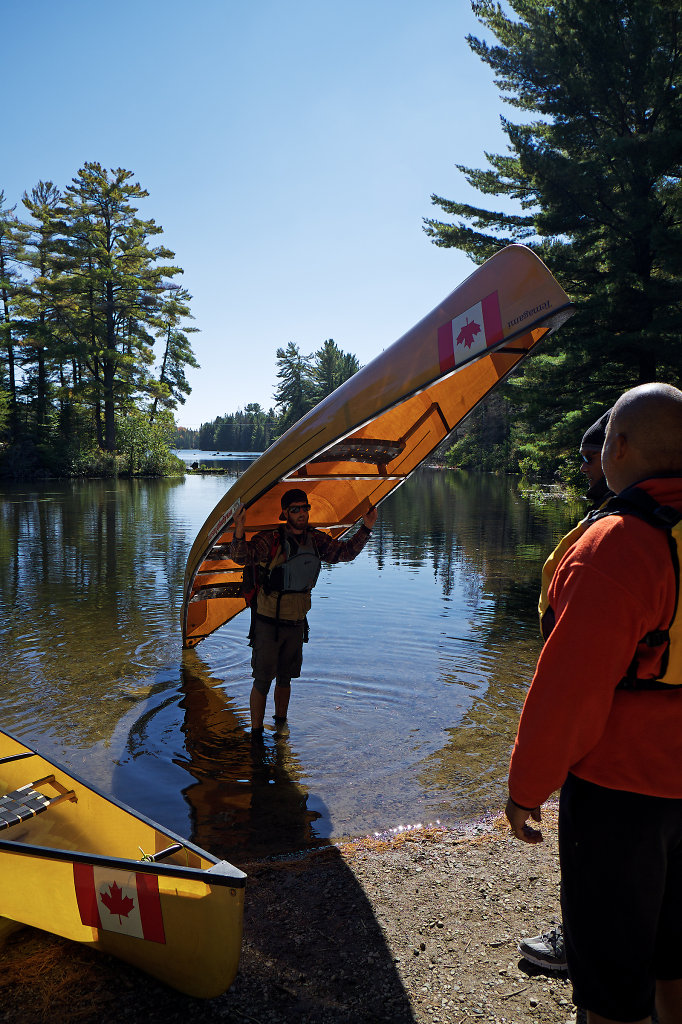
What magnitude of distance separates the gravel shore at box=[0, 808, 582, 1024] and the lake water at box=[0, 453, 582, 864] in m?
0.75

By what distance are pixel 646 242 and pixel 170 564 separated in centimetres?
1382

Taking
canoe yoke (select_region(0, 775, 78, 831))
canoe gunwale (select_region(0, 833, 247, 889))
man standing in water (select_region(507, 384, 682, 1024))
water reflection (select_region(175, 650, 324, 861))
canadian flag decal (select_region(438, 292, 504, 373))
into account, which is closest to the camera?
man standing in water (select_region(507, 384, 682, 1024))

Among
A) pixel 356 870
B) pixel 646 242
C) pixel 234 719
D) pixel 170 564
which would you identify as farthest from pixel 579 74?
pixel 356 870

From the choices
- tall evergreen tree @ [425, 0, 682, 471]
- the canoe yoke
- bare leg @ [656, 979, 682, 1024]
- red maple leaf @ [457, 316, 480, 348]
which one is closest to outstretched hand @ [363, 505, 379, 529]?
red maple leaf @ [457, 316, 480, 348]

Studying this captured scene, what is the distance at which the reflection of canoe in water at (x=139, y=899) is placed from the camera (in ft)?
8.68

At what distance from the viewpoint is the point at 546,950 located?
9.65 ft

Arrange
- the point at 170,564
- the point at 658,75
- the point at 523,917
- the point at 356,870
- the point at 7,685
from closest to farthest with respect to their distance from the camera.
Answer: the point at 523,917, the point at 356,870, the point at 7,685, the point at 170,564, the point at 658,75

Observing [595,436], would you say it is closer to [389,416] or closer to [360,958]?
[360,958]

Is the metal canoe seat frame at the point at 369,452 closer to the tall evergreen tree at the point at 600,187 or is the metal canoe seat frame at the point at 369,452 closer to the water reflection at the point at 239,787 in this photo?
the water reflection at the point at 239,787

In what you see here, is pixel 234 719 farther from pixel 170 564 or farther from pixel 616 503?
pixel 170 564

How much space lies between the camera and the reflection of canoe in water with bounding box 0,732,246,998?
8.68 feet

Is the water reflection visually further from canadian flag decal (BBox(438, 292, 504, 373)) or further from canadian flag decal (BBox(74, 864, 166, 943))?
canadian flag decal (BBox(438, 292, 504, 373))

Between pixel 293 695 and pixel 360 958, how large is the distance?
408cm

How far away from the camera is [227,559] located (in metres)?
7.43
